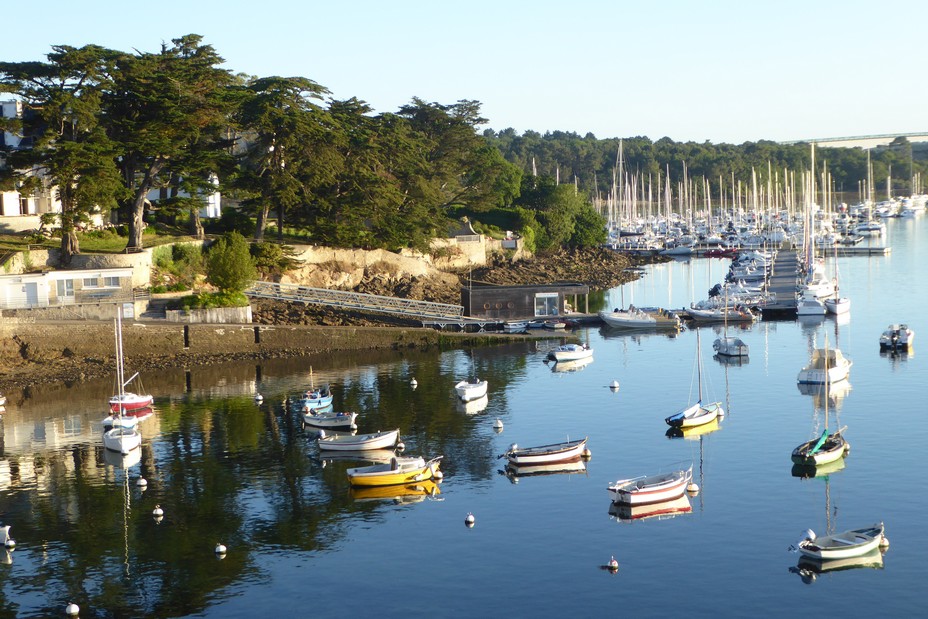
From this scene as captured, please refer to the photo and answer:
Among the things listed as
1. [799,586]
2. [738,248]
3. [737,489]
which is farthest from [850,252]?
[799,586]

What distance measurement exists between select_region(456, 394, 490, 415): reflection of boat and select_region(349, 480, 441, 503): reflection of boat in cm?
1470

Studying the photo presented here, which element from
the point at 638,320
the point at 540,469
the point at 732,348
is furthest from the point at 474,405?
the point at 638,320

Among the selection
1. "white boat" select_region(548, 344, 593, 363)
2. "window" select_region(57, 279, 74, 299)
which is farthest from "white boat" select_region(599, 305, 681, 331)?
"window" select_region(57, 279, 74, 299)

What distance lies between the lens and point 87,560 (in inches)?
1666

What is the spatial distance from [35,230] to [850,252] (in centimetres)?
11699

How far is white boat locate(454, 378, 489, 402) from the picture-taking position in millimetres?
67694

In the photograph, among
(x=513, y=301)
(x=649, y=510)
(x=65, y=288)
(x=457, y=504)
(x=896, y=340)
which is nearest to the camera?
(x=649, y=510)

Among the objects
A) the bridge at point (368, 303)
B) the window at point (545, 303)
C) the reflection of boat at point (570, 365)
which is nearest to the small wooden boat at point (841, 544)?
the reflection of boat at point (570, 365)

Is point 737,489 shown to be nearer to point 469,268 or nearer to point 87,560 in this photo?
point 87,560

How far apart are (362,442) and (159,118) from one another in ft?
134

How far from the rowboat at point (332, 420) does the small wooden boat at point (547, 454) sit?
10.4m

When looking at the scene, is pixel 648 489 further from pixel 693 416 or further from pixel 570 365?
pixel 570 365

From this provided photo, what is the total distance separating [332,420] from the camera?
61.1 m

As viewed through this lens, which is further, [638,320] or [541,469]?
[638,320]
